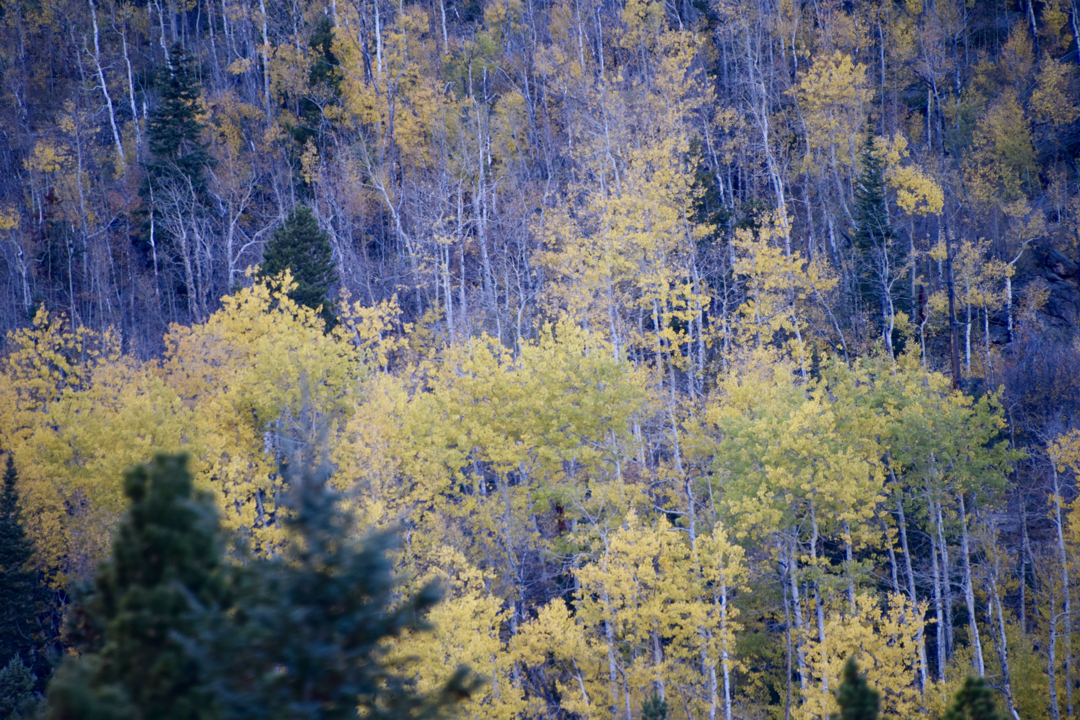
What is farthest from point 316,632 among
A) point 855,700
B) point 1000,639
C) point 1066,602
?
point 1066,602

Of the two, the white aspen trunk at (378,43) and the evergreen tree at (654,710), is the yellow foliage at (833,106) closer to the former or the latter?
the white aspen trunk at (378,43)

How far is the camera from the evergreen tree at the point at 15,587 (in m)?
23.6

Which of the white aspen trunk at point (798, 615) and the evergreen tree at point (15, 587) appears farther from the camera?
the evergreen tree at point (15, 587)

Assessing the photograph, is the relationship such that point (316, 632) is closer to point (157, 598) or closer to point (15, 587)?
point (157, 598)

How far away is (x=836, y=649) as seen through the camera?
20234mm

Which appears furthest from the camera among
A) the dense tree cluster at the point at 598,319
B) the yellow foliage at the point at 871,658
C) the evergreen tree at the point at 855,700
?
the dense tree cluster at the point at 598,319

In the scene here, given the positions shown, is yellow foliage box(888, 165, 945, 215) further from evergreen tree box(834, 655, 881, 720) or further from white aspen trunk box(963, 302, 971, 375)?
evergreen tree box(834, 655, 881, 720)

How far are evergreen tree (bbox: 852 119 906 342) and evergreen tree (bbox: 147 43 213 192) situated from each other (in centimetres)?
3007

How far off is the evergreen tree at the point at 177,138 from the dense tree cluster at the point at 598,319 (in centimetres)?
20

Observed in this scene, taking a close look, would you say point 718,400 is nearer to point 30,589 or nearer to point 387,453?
point 387,453

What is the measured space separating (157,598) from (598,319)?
23658mm

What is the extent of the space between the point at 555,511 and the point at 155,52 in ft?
140

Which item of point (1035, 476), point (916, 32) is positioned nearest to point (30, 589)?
point (1035, 476)

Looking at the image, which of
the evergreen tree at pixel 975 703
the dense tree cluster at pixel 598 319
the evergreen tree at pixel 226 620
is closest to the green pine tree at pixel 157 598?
the evergreen tree at pixel 226 620
